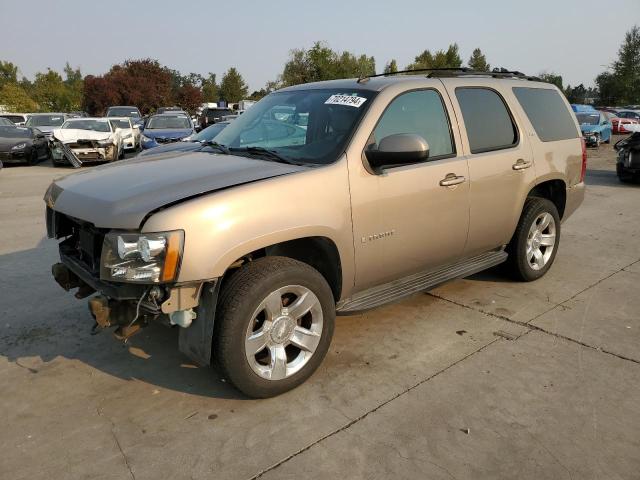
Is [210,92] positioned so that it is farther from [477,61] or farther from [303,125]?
[303,125]

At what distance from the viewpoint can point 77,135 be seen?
15.6 metres

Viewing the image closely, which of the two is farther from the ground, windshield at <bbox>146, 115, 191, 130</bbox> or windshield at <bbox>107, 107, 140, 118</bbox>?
windshield at <bbox>107, 107, 140, 118</bbox>

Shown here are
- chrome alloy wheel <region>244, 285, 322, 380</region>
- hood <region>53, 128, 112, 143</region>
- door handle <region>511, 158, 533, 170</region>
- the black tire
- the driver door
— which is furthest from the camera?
the black tire

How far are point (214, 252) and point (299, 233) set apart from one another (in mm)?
552

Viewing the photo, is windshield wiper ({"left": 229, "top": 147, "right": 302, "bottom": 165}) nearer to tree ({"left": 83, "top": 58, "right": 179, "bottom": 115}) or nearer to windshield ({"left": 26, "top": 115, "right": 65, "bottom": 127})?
windshield ({"left": 26, "top": 115, "right": 65, "bottom": 127})

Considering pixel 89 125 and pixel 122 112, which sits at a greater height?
pixel 122 112

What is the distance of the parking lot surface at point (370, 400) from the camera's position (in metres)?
2.58

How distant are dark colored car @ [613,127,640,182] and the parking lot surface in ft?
26.3

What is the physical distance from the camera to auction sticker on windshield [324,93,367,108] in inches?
141

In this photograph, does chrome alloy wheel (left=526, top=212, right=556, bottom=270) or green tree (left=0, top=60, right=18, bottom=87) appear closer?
chrome alloy wheel (left=526, top=212, right=556, bottom=270)

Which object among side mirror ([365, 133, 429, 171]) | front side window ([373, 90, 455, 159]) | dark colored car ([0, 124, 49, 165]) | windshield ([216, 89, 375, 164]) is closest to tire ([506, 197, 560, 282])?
front side window ([373, 90, 455, 159])

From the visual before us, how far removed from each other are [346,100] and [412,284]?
142 centimetres

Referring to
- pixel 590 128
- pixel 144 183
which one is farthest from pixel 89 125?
pixel 590 128

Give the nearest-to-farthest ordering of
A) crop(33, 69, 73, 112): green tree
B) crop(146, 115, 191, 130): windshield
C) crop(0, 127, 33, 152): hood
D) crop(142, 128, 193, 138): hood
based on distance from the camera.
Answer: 1. crop(0, 127, 33, 152): hood
2. crop(142, 128, 193, 138): hood
3. crop(146, 115, 191, 130): windshield
4. crop(33, 69, 73, 112): green tree
